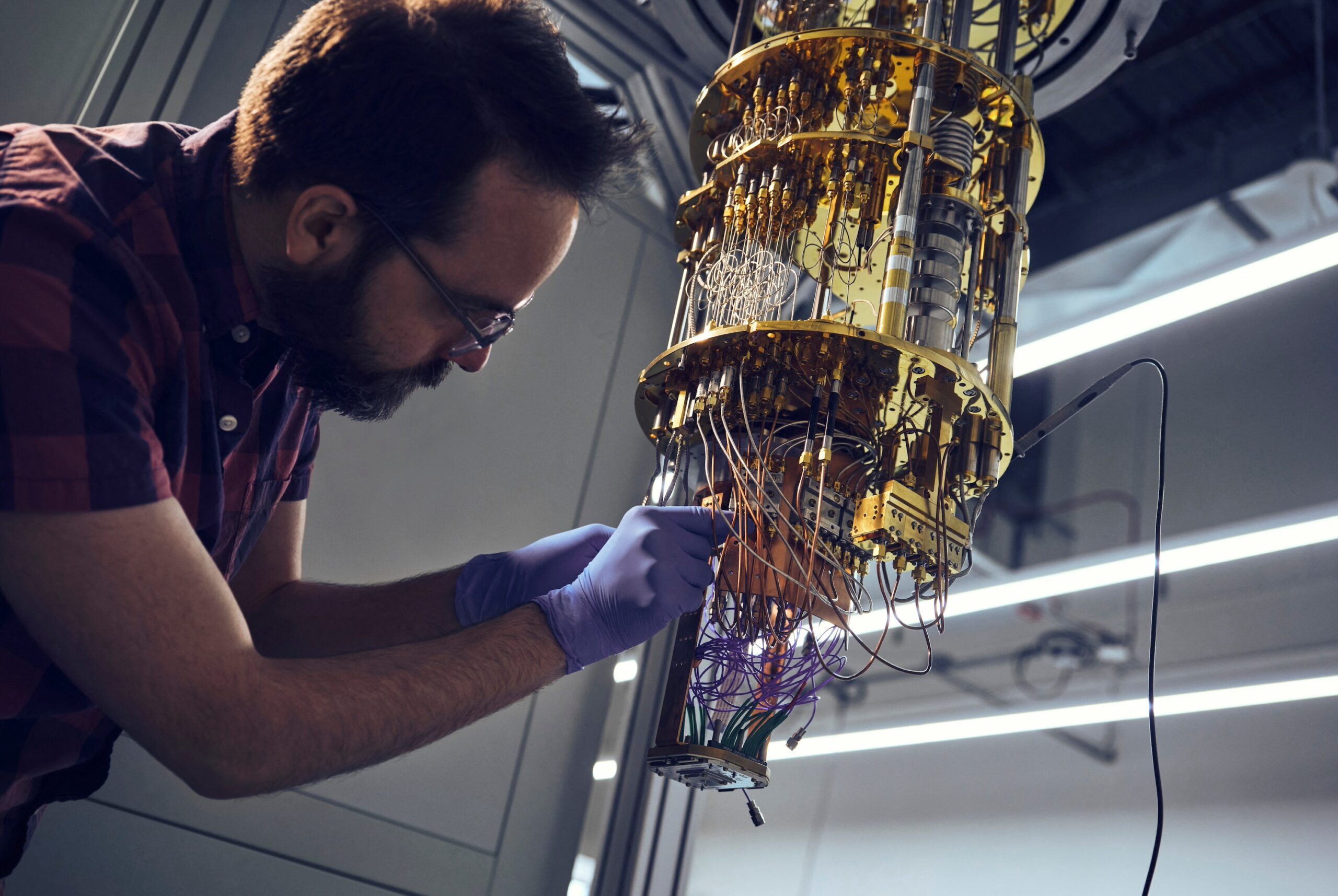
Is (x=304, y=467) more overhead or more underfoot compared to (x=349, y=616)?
more overhead

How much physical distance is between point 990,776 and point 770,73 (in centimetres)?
233

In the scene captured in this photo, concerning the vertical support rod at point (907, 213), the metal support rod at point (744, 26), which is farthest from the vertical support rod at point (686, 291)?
the metal support rod at point (744, 26)

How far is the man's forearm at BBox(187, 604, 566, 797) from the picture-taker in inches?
32.9

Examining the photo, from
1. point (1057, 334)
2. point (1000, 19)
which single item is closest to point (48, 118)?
point (1000, 19)

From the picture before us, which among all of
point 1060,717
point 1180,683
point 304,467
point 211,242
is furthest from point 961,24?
point 1060,717

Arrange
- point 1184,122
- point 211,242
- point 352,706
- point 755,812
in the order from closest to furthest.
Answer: point 352,706, point 211,242, point 755,812, point 1184,122

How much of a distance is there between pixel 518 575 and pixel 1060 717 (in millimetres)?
1747

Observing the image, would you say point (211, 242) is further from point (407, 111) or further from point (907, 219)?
point (907, 219)

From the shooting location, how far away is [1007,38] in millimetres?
1432

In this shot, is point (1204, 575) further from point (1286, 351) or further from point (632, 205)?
point (632, 205)

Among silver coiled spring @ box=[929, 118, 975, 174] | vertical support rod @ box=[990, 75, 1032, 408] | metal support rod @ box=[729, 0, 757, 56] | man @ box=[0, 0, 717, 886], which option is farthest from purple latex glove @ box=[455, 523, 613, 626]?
metal support rod @ box=[729, 0, 757, 56]

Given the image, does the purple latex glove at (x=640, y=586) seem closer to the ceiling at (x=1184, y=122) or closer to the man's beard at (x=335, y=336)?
the man's beard at (x=335, y=336)

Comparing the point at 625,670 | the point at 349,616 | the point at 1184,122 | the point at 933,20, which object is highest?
the point at 1184,122

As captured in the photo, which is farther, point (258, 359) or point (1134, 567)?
point (1134, 567)
